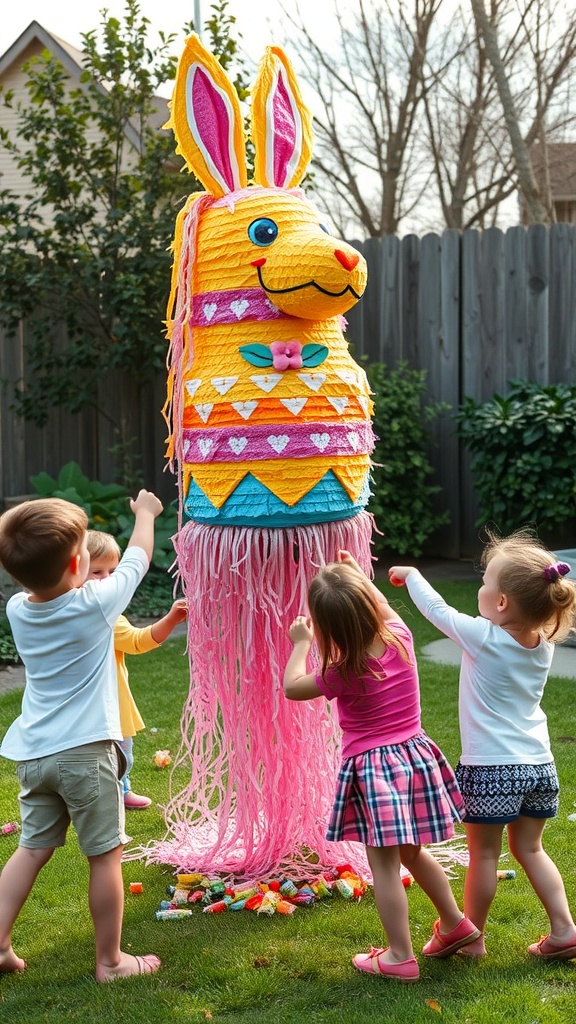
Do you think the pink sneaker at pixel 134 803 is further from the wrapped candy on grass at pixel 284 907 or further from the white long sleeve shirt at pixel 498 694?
the white long sleeve shirt at pixel 498 694

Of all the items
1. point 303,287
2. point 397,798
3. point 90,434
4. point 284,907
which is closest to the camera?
point 397,798

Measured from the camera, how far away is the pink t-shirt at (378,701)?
2215mm

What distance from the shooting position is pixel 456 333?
6730 mm

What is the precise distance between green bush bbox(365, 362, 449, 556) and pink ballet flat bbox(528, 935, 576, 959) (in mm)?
4029

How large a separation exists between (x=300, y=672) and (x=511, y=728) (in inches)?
18.5

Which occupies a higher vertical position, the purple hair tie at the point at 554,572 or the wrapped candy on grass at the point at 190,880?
the purple hair tie at the point at 554,572

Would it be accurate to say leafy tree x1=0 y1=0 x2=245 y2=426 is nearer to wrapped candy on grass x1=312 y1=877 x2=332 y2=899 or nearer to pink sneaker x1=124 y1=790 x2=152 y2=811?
pink sneaker x1=124 y1=790 x2=152 y2=811

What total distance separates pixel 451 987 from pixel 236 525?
1.13 m

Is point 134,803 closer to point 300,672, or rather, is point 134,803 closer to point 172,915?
point 172,915

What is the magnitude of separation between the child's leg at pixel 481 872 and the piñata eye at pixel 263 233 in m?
1.42

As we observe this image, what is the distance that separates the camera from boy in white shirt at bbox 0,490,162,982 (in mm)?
2205

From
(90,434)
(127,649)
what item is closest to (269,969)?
(127,649)

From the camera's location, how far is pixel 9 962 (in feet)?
7.57

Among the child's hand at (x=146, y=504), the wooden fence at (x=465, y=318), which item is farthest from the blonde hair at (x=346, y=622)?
the wooden fence at (x=465, y=318)
